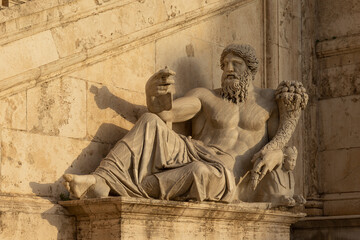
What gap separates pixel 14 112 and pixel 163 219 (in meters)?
1.51

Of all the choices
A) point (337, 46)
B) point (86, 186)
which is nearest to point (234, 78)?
point (86, 186)

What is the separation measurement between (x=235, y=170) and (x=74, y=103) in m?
1.69

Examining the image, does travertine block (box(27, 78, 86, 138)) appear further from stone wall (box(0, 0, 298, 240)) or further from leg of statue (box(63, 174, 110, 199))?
leg of statue (box(63, 174, 110, 199))

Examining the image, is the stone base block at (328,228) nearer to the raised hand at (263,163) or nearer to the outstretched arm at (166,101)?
the raised hand at (263,163)

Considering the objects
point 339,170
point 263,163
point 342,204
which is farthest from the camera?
point 339,170

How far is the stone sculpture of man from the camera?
7.96 m

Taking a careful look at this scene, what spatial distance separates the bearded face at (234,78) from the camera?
9.09 m

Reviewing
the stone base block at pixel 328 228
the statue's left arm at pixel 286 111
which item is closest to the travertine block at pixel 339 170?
the stone base block at pixel 328 228

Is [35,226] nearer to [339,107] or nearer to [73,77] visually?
[73,77]

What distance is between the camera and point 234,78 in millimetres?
9117

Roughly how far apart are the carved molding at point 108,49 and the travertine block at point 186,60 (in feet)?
0.39

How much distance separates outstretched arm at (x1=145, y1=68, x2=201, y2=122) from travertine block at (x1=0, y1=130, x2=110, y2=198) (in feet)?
2.18

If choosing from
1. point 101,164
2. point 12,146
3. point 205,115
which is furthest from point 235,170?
point 12,146

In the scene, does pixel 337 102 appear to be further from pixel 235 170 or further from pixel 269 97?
pixel 235 170
